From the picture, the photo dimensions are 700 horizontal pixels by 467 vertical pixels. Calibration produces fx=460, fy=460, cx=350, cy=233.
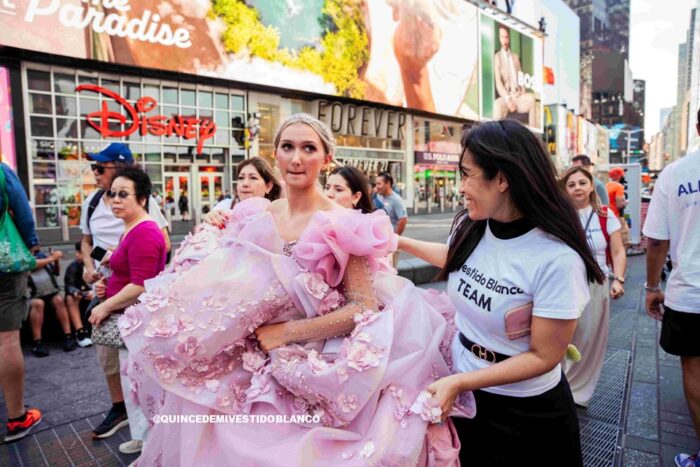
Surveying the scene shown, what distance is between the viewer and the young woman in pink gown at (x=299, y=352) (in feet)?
5.06

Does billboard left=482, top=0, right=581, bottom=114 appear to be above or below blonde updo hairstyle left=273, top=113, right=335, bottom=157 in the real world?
above

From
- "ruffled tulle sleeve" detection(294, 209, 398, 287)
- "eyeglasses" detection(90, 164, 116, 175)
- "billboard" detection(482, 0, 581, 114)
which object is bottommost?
"ruffled tulle sleeve" detection(294, 209, 398, 287)

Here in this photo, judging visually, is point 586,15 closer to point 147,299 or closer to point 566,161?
point 566,161

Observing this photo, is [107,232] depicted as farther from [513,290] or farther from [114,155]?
[513,290]

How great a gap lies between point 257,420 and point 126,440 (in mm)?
2296

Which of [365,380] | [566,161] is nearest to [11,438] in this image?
[365,380]

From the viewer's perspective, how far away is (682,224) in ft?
9.09

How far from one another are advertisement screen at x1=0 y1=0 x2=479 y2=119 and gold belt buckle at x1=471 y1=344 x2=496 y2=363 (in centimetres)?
2028

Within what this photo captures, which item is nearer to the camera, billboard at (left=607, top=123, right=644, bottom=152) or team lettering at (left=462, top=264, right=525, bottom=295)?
team lettering at (left=462, top=264, right=525, bottom=295)

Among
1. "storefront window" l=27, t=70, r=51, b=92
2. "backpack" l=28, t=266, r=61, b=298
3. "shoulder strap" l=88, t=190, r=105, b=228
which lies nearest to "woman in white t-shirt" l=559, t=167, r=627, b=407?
"shoulder strap" l=88, t=190, r=105, b=228

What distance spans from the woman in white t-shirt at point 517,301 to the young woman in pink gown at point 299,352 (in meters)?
0.14

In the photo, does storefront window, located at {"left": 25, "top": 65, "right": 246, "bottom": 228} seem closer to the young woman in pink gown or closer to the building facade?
the building facade

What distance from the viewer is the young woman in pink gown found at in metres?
1.54

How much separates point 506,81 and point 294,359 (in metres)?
45.9
